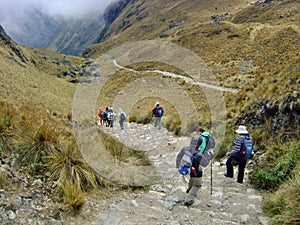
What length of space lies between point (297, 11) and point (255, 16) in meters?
20.5

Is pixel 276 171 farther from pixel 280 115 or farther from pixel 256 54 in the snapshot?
pixel 256 54

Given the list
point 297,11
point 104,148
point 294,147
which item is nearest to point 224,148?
point 294,147

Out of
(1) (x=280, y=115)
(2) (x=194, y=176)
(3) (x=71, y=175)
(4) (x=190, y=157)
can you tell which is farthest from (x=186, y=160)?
(1) (x=280, y=115)

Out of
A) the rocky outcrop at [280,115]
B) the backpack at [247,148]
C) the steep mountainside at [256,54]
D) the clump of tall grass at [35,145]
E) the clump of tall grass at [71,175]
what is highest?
the steep mountainside at [256,54]

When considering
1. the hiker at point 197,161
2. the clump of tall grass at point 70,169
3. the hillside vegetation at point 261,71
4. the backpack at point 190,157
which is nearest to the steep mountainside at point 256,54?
the hillside vegetation at point 261,71

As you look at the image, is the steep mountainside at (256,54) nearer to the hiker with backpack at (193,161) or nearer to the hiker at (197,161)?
the hiker at (197,161)

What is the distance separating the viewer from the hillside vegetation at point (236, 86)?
6.07m

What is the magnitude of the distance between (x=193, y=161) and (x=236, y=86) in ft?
113

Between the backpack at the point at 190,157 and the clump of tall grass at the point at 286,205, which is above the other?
the backpack at the point at 190,157

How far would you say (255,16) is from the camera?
103 metres

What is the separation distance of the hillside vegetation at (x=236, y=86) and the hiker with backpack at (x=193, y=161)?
1.43m

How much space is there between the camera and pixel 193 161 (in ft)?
19.7

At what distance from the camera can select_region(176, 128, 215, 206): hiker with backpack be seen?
5992 millimetres

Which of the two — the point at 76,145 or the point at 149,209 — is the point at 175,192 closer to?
the point at 149,209
